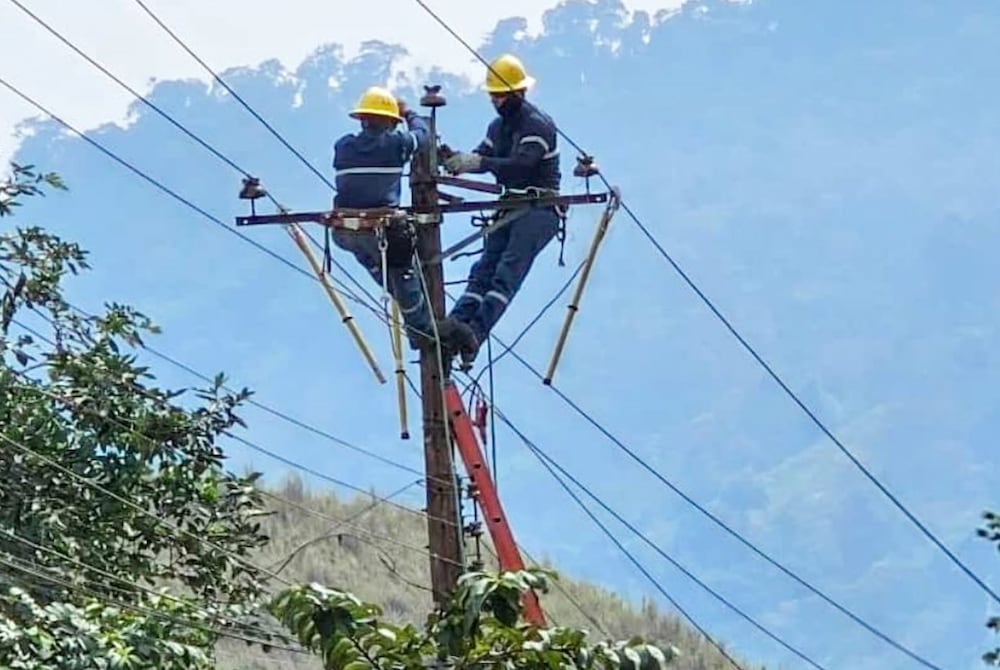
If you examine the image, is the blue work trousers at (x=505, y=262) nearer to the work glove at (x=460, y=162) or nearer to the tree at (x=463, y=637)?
the work glove at (x=460, y=162)

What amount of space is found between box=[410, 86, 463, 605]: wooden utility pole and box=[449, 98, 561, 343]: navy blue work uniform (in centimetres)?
48

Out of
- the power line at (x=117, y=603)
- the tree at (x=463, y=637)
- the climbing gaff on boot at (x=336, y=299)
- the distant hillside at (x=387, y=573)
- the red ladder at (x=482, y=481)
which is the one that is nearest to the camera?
the tree at (x=463, y=637)

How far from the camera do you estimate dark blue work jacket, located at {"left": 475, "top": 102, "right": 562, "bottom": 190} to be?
52.3 ft

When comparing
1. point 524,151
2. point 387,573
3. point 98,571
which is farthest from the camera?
point 387,573

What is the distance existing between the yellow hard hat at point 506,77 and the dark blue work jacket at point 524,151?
144mm

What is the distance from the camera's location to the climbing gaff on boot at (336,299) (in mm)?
14797

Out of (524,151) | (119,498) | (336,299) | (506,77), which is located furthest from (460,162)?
(119,498)

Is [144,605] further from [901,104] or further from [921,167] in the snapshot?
[901,104]

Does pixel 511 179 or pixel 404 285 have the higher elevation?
pixel 511 179

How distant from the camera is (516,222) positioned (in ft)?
52.4

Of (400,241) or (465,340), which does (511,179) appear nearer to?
(400,241)

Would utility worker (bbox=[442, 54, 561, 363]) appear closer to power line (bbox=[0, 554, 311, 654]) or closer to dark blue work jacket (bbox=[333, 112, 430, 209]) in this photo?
dark blue work jacket (bbox=[333, 112, 430, 209])

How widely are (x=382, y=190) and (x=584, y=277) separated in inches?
57.7

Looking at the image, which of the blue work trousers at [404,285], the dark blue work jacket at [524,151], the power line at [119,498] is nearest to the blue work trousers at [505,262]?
the dark blue work jacket at [524,151]
